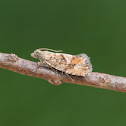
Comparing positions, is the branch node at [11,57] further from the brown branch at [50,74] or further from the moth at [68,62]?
the moth at [68,62]

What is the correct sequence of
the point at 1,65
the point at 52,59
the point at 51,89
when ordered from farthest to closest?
1. the point at 51,89
2. the point at 52,59
3. the point at 1,65

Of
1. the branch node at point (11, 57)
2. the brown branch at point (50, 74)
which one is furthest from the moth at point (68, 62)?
the branch node at point (11, 57)

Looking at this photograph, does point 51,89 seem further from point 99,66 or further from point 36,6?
point 36,6

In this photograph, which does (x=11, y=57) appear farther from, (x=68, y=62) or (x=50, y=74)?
(x=68, y=62)

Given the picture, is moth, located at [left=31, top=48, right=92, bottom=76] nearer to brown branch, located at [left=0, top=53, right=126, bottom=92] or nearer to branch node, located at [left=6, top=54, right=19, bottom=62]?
brown branch, located at [left=0, top=53, right=126, bottom=92]

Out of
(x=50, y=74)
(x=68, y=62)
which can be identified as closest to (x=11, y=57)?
(x=50, y=74)

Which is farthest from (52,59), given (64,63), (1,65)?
(1,65)
